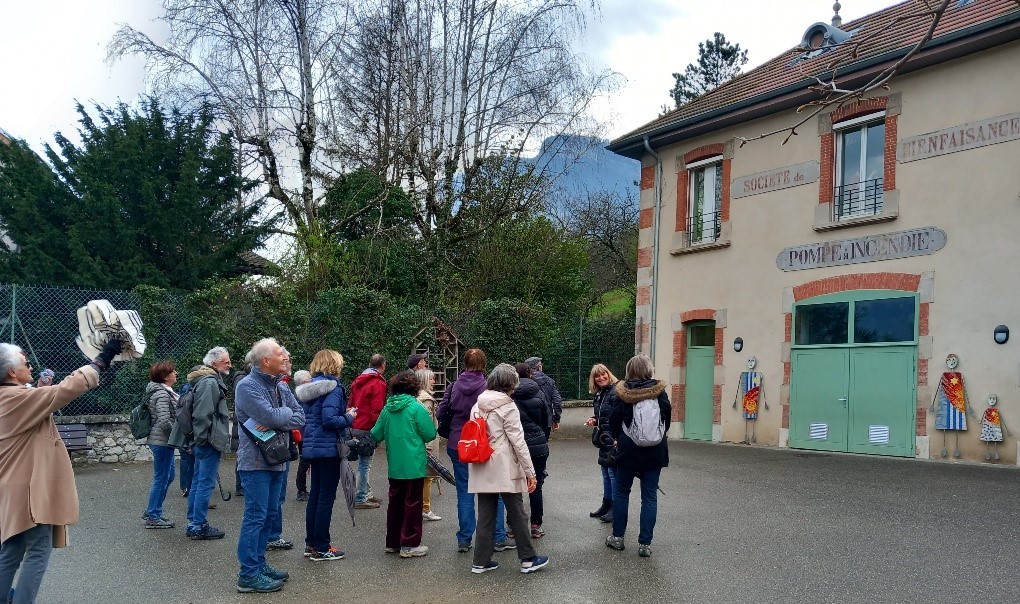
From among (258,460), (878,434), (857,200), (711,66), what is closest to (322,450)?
(258,460)

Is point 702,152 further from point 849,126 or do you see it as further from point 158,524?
point 158,524

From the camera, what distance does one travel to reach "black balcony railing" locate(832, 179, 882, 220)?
13695mm

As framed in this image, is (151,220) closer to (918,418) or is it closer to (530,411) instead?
(530,411)

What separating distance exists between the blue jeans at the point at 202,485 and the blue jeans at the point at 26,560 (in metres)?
2.87

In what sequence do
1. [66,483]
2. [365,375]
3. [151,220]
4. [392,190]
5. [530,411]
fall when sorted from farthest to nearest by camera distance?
1. [392,190]
2. [151,220]
3. [365,375]
4. [530,411]
5. [66,483]

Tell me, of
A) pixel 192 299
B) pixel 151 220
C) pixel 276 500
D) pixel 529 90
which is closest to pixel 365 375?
pixel 276 500

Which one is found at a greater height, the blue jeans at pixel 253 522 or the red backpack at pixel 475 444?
the red backpack at pixel 475 444

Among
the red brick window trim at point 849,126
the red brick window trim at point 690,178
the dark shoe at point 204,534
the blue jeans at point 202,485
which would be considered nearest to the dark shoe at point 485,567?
the dark shoe at point 204,534

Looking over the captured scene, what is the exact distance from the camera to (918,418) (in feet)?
41.4

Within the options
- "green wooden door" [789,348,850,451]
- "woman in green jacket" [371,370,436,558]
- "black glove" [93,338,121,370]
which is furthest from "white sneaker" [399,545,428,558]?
"green wooden door" [789,348,850,451]

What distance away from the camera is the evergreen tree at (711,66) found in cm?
3819

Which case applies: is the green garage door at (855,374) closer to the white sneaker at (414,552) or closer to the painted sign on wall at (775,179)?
the painted sign on wall at (775,179)

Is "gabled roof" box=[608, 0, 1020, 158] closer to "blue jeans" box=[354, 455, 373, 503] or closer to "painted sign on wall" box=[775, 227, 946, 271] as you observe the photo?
"painted sign on wall" box=[775, 227, 946, 271]

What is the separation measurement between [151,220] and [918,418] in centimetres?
1498
